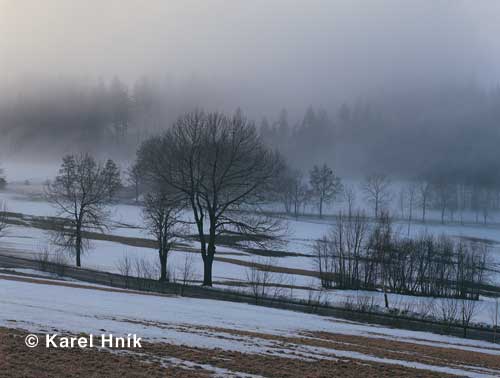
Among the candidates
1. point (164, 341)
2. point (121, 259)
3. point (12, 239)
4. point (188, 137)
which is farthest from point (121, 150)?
point (164, 341)

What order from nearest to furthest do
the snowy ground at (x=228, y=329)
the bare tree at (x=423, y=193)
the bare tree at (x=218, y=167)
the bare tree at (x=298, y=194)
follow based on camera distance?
the snowy ground at (x=228, y=329)
the bare tree at (x=218, y=167)
the bare tree at (x=298, y=194)
the bare tree at (x=423, y=193)

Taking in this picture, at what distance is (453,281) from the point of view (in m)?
45.4

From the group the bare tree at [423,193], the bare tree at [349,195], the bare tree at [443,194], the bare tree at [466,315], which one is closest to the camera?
the bare tree at [466,315]

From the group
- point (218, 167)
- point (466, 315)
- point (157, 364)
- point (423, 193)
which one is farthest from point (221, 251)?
point (423, 193)

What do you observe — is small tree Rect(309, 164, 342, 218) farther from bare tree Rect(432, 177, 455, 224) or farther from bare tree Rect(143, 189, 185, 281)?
bare tree Rect(143, 189, 185, 281)

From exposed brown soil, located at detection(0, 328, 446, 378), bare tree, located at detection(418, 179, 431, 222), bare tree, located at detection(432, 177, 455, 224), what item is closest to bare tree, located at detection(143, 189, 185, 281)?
exposed brown soil, located at detection(0, 328, 446, 378)

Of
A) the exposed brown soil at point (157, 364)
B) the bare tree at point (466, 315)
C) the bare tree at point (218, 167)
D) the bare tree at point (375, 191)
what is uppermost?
the bare tree at point (375, 191)

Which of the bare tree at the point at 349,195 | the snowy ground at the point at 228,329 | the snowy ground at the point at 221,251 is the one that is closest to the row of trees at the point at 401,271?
the snowy ground at the point at 221,251

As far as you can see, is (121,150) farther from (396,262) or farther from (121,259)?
(396,262)

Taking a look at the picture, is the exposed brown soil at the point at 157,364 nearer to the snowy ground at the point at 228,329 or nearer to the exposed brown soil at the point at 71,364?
the exposed brown soil at the point at 71,364

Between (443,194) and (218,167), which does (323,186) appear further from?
(218,167)

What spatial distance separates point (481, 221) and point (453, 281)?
95.3 metres

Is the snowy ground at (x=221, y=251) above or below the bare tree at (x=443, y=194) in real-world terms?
below

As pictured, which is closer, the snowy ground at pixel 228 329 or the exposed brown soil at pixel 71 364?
the exposed brown soil at pixel 71 364
